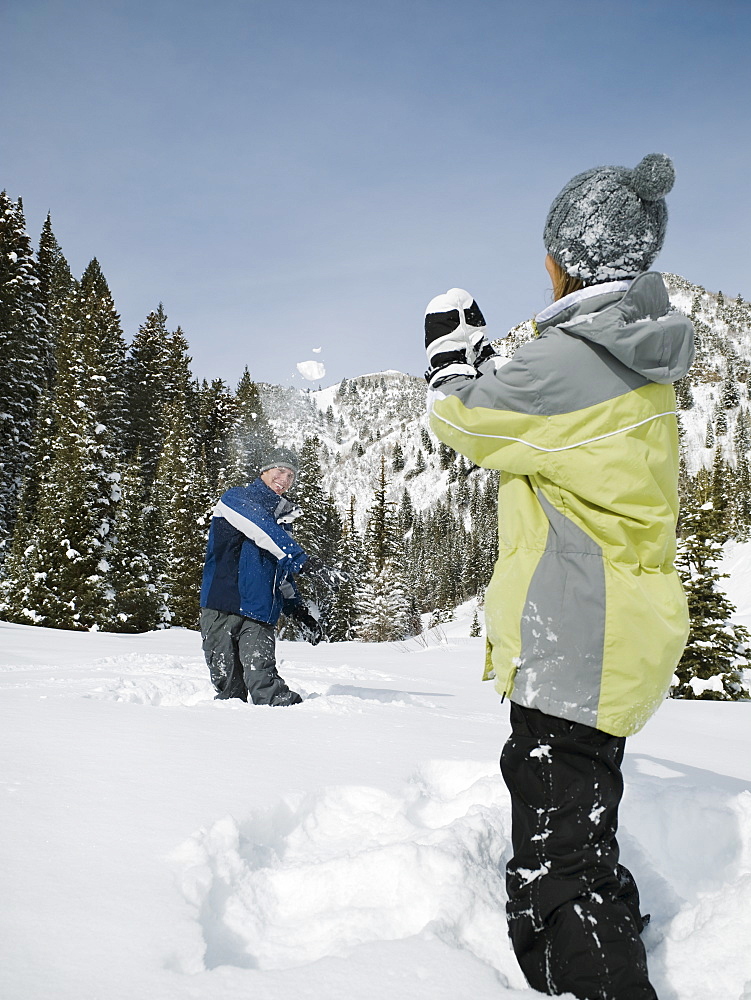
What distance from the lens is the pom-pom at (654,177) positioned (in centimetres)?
184

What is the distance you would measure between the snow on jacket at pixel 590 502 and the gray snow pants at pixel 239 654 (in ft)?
10.6

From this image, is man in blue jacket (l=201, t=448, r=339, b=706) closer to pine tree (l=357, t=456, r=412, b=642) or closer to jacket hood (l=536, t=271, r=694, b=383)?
jacket hood (l=536, t=271, r=694, b=383)

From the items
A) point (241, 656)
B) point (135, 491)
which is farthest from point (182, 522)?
point (241, 656)

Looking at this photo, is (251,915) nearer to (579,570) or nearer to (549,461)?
(579,570)

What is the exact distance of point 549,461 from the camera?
68.5 inches

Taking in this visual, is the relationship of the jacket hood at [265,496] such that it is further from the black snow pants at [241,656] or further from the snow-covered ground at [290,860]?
the snow-covered ground at [290,860]

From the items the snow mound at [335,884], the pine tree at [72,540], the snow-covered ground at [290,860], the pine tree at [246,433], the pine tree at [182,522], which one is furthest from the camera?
the pine tree at [246,433]

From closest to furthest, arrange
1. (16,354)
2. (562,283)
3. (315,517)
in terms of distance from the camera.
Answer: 1. (562,283)
2. (16,354)
3. (315,517)

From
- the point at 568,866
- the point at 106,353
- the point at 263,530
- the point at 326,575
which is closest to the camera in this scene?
the point at 568,866

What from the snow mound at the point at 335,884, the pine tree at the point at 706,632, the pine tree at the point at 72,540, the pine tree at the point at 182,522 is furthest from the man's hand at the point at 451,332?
the pine tree at the point at 182,522

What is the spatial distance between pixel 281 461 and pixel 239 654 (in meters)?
1.60

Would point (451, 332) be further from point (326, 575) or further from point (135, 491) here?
point (135, 491)

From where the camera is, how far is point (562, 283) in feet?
6.47

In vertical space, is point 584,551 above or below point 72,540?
below
